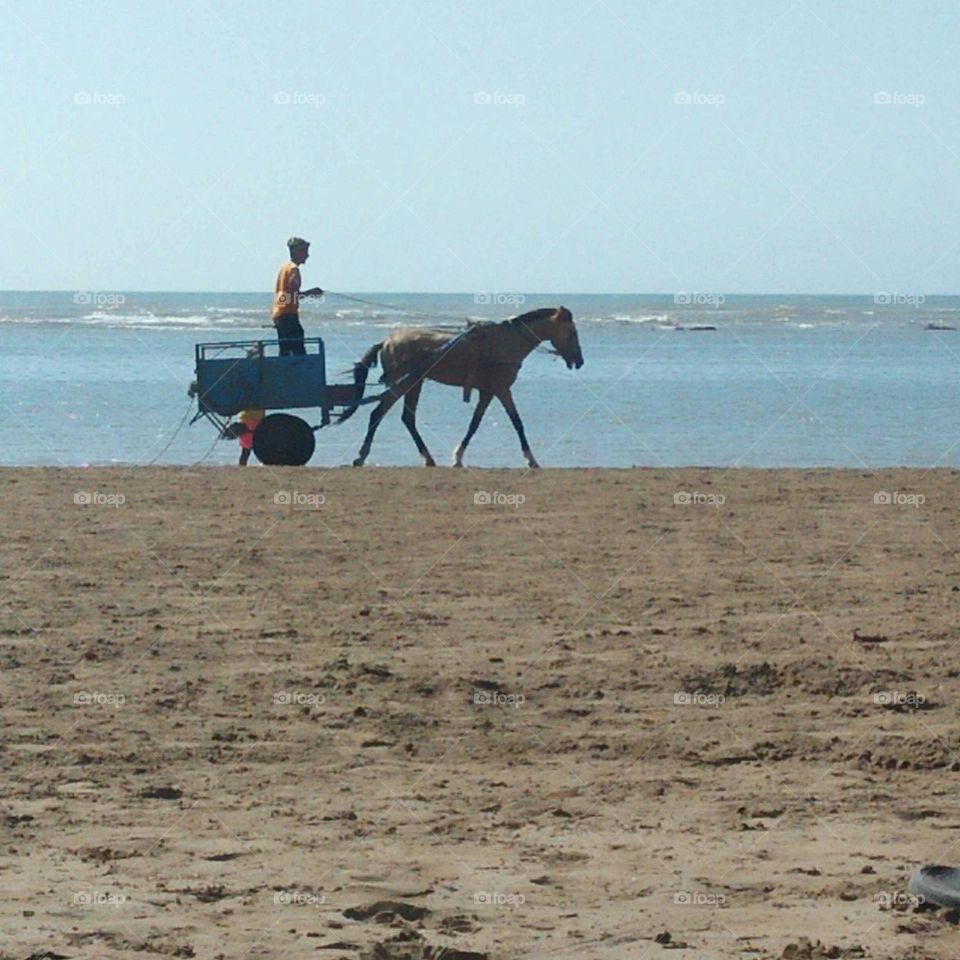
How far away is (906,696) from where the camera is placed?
881cm

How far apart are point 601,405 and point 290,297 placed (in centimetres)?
1259

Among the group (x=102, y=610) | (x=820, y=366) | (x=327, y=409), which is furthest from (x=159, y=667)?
(x=820, y=366)

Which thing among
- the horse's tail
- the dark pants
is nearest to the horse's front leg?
the horse's tail

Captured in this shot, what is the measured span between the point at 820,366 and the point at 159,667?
3648 cm

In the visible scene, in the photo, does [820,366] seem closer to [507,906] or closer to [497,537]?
[497,537]

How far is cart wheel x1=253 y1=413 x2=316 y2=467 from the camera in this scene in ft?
59.1
